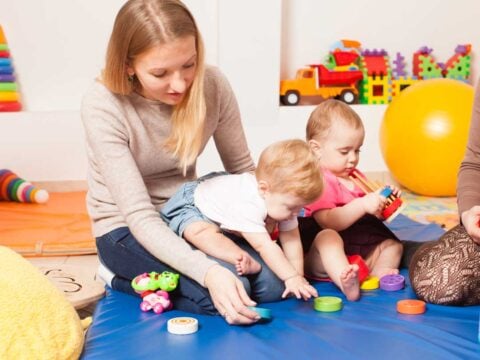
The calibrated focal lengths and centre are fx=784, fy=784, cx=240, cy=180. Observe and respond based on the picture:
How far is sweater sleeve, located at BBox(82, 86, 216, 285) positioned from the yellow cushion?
0.88 ft

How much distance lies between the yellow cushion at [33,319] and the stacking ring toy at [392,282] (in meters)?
0.85

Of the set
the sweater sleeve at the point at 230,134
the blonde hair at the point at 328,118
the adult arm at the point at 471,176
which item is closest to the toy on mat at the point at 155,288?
the sweater sleeve at the point at 230,134

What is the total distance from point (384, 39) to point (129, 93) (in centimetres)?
287

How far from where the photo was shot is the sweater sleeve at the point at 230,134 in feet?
7.43

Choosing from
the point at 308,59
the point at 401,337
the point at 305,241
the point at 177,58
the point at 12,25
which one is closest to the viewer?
the point at 401,337

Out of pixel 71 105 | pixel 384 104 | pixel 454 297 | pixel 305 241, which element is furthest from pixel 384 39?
pixel 454 297

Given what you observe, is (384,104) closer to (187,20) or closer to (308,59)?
(308,59)

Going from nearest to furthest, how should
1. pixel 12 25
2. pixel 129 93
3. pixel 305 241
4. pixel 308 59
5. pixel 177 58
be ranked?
pixel 177 58, pixel 129 93, pixel 305 241, pixel 12 25, pixel 308 59

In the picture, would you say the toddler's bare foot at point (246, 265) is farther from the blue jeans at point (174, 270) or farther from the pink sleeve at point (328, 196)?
the pink sleeve at point (328, 196)

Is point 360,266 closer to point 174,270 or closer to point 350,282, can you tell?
point 350,282

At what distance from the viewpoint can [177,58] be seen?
1929 millimetres

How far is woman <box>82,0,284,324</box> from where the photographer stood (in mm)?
1916

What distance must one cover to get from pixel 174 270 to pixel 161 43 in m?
0.57

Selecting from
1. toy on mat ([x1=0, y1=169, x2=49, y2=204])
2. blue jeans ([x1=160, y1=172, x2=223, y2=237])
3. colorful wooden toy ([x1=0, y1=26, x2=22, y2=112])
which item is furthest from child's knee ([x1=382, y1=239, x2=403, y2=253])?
colorful wooden toy ([x1=0, y1=26, x2=22, y2=112])
